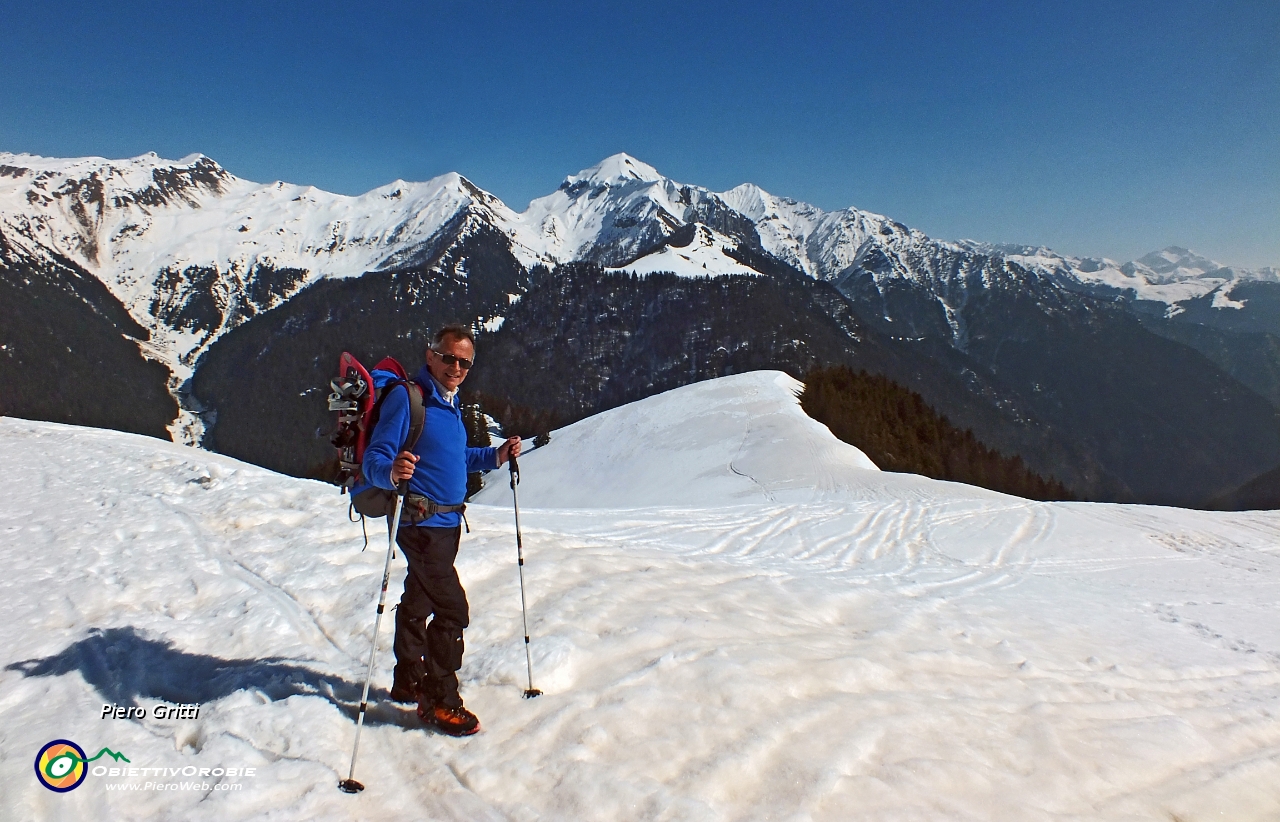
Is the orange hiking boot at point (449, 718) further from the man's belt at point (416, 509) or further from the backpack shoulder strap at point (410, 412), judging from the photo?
the backpack shoulder strap at point (410, 412)

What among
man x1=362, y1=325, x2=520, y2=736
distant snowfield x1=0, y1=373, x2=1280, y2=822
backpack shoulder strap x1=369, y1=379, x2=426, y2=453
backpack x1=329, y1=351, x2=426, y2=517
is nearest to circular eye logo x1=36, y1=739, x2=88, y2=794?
distant snowfield x1=0, y1=373, x2=1280, y2=822

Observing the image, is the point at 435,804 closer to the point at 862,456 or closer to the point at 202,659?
the point at 202,659

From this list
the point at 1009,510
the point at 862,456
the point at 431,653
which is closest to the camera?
the point at 431,653

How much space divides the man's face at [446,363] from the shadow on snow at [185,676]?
7.86 ft

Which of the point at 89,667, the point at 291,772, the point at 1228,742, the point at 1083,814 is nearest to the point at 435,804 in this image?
the point at 291,772

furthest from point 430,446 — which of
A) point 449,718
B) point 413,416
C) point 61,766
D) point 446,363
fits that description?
point 61,766

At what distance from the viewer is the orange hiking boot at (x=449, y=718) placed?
14.3 ft

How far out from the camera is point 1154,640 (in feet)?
24.8

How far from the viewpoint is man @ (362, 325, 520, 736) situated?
436cm

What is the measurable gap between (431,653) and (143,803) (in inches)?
64.3

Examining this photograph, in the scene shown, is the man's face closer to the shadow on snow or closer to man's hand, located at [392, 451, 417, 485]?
man's hand, located at [392, 451, 417, 485]

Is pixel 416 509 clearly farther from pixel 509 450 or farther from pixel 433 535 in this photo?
pixel 509 450

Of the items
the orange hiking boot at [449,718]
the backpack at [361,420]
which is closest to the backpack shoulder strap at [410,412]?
the backpack at [361,420]

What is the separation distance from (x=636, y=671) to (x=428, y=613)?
73.0 inches
